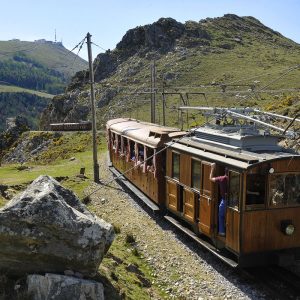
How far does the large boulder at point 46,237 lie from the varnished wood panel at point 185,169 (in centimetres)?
548

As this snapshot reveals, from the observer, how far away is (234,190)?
11.3 meters

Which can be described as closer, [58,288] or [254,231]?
[58,288]

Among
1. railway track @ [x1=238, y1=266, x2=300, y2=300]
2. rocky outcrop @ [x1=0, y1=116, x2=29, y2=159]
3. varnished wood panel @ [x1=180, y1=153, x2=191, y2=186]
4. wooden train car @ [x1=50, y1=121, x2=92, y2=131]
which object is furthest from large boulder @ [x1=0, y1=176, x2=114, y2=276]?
wooden train car @ [x1=50, y1=121, x2=92, y2=131]

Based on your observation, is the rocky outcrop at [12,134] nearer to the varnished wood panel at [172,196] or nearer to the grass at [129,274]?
the varnished wood panel at [172,196]

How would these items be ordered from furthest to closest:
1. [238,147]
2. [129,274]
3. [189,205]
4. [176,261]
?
[189,205], [176,261], [238,147], [129,274]

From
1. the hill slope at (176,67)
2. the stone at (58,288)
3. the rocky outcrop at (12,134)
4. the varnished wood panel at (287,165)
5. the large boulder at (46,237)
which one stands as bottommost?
the rocky outcrop at (12,134)

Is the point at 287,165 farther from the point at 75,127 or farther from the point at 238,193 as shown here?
the point at 75,127

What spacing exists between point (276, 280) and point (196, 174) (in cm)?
389

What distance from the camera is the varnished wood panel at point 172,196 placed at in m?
15.0

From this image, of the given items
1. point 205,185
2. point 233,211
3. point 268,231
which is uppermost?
point 205,185

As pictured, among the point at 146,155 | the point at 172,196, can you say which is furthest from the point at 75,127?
the point at 172,196

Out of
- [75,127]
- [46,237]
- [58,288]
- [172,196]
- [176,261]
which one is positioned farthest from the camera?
[75,127]

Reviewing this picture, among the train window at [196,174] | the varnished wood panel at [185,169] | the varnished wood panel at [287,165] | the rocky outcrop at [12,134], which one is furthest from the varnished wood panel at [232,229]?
the rocky outcrop at [12,134]

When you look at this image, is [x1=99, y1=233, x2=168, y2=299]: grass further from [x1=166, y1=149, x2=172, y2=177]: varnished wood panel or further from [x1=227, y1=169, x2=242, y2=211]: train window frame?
[x1=166, y1=149, x2=172, y2=177]: varnished wood panel
